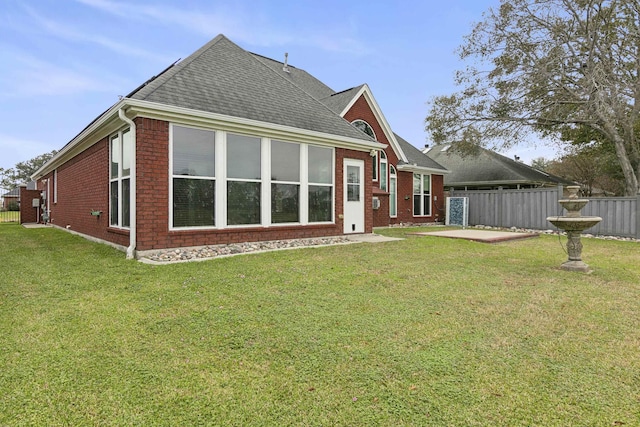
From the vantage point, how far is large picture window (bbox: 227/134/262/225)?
7.47m

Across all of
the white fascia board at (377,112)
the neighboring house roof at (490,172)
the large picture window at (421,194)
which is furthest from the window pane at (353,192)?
the neighboring house roof at (490,172)

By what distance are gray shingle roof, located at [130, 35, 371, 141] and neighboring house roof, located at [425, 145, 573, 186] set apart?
12.0 meters

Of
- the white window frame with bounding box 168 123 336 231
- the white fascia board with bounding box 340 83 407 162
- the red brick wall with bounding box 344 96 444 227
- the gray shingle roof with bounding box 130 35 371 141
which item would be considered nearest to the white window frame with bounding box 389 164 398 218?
the red brick wall with bounding box 344 96 444 227

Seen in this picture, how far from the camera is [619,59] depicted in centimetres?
1479

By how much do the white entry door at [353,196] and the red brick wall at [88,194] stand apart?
18.9 ft

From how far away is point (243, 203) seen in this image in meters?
7.72

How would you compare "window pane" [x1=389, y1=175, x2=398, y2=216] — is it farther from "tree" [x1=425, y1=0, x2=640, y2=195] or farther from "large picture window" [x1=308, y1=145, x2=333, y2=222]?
"large picture window" [x1=308, y1=145, x2=333, y2=222]

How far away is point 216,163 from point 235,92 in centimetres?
226

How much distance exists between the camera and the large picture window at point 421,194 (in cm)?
1675

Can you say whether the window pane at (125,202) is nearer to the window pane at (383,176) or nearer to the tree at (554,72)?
the window pane at (383,176)

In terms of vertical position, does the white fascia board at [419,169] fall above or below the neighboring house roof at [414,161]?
below

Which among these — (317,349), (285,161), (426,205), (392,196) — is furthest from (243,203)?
(426,205)

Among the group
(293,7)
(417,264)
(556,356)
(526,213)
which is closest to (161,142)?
(417,264)

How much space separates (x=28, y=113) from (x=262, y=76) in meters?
18.8
